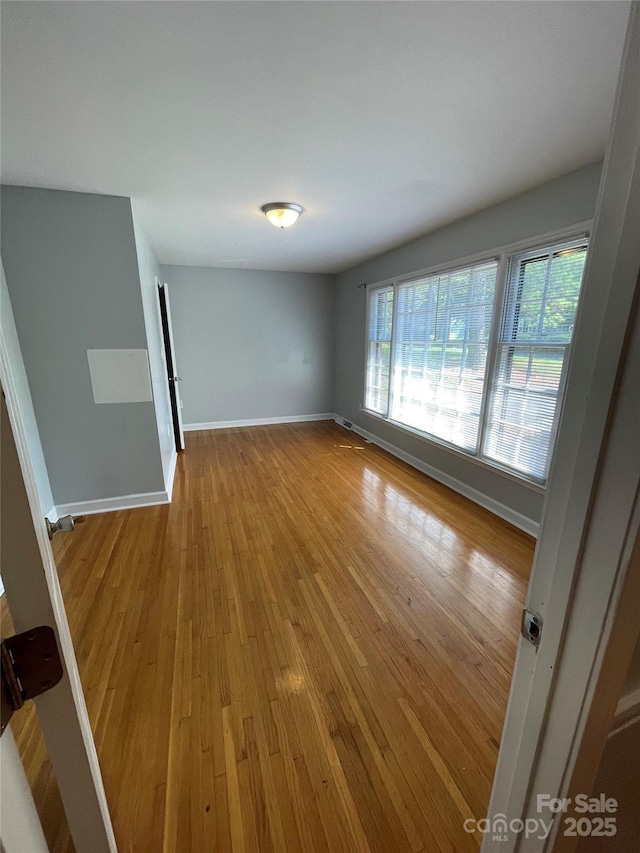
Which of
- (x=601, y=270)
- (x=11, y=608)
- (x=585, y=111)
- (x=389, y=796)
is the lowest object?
(x=389, y=796)

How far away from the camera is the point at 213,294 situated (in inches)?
202

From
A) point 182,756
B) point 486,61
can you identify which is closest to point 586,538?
point 182,756

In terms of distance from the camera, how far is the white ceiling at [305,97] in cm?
112

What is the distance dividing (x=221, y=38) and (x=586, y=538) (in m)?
1.81

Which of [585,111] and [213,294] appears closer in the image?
[585,111]

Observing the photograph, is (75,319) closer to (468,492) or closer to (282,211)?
(282,211)

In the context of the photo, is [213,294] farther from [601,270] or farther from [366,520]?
[601,270]

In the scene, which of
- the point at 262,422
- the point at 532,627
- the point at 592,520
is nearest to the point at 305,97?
the point at 592,520

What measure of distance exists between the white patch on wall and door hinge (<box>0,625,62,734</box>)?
2676mm

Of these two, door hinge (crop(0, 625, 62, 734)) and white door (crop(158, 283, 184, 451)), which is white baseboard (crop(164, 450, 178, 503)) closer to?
white door (crop(158, 283, 184, 451))

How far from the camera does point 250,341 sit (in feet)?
17.9

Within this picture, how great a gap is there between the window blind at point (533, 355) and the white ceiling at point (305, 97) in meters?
0.56

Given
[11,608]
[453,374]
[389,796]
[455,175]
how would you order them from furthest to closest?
[453,374], [455,175], [389,796], [11,608]

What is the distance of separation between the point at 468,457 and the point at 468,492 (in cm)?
33
